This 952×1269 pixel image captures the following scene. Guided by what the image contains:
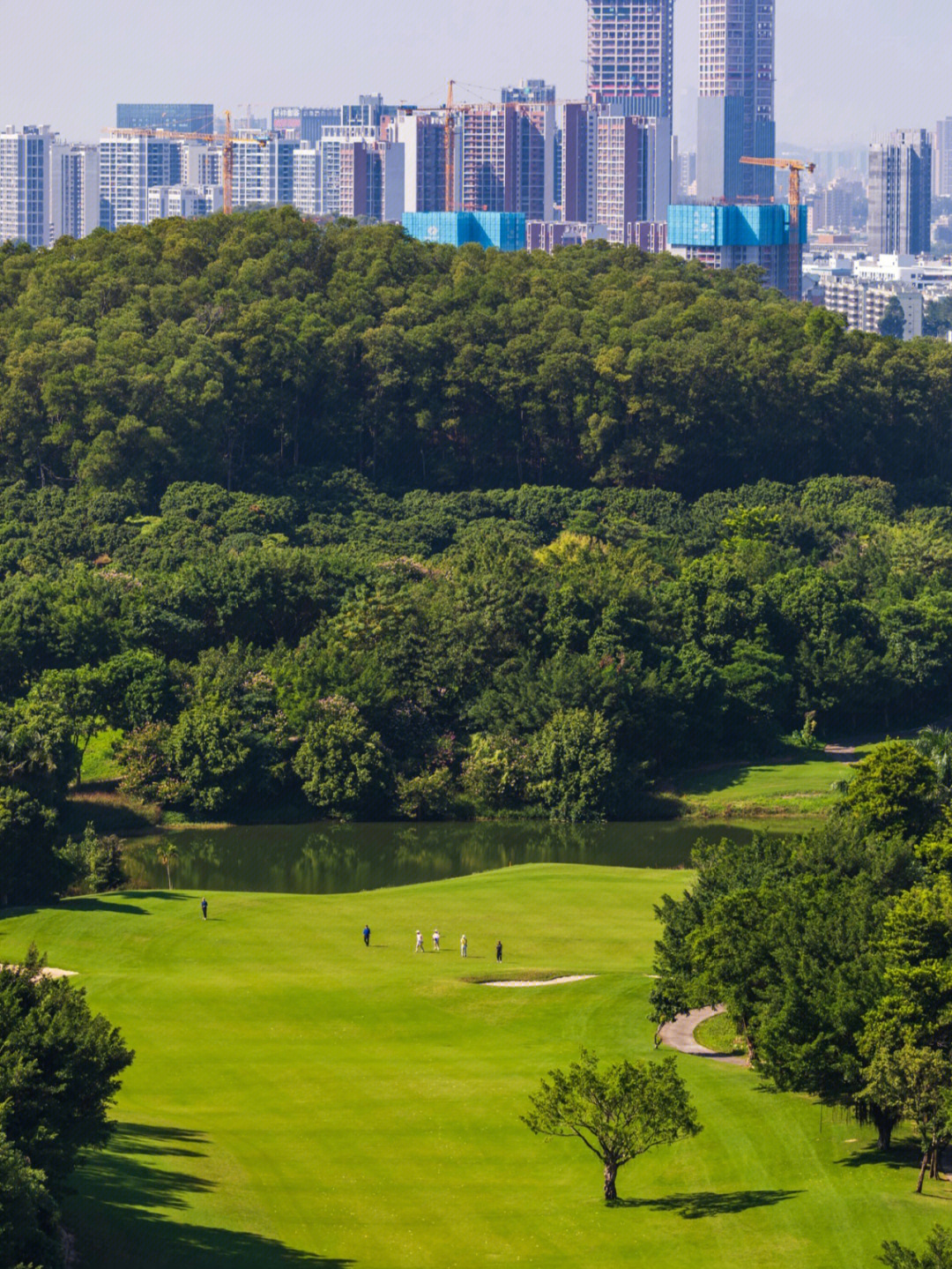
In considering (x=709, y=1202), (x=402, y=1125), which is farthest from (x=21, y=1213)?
(x=709, y=1202)

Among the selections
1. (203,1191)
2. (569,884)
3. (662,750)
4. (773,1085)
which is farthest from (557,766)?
(203,1191)

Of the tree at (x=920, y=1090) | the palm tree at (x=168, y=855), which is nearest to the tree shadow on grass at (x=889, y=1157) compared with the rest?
the tree at (x=920, y=1090)

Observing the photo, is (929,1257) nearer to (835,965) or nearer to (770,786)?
(835,965)

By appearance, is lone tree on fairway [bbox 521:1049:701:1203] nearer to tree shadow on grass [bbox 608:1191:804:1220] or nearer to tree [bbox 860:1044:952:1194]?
tree shadow on grass [bbox 608:1191:804:1220]

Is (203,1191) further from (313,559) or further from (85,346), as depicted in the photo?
(85,346)

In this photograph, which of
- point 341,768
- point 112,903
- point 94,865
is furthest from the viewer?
point 341,768

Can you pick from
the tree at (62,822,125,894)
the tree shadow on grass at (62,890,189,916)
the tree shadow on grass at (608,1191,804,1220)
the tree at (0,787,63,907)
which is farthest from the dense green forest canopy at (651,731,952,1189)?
the tree at (0,787,63,907)
